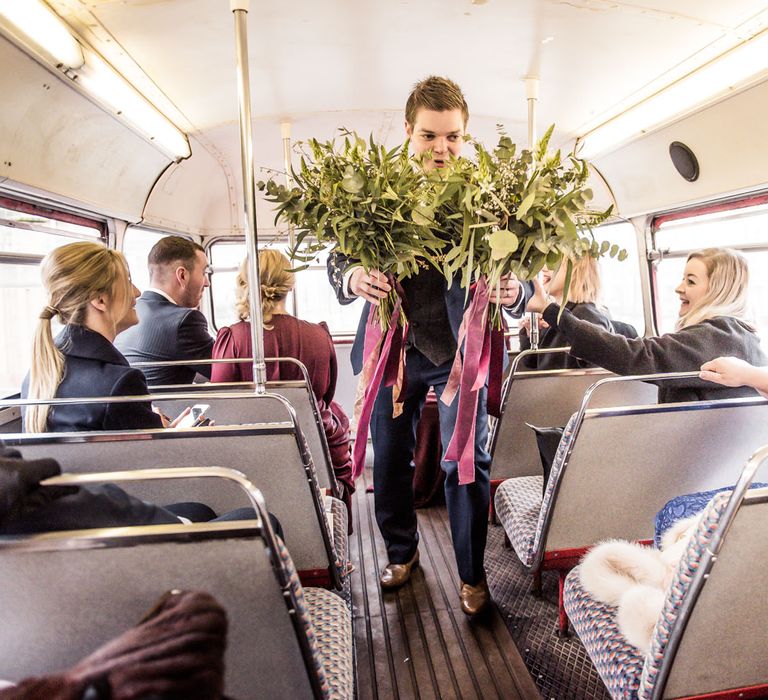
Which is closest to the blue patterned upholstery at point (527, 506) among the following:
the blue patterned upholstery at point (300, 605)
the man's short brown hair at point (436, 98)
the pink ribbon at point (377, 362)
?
the pink ribbon at point (377, 362)

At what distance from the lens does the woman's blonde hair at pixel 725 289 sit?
2.57m

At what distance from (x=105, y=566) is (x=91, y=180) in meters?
3.10

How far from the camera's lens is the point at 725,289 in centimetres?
259

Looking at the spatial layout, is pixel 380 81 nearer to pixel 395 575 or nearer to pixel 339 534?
pixel 339 534

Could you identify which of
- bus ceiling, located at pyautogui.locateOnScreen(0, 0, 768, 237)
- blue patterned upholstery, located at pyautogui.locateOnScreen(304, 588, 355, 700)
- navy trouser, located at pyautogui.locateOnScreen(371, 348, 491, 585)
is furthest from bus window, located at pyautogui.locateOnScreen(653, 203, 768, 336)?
blue patterned upholstery, located at pyautogui.locateOnScreen(304, 588, 355, 700)

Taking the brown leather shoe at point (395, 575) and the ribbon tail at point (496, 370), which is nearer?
the ribbon tail at point (496, 370)

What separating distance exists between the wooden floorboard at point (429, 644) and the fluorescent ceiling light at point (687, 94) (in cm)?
299

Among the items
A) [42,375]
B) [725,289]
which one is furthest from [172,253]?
[725,289]

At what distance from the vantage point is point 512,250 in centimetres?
175

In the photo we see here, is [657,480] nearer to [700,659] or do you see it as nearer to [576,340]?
[576,340]

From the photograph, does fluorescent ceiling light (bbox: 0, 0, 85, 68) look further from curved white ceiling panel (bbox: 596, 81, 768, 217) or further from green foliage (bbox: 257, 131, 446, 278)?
curved white ceiling panel (bbox: 596, 81, 768, 217)

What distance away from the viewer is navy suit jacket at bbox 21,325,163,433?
199 centimetres

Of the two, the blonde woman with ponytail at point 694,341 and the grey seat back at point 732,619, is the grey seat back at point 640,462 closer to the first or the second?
the blonde woman with ponytail at point 694,341

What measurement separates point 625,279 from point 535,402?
286 centimetres
